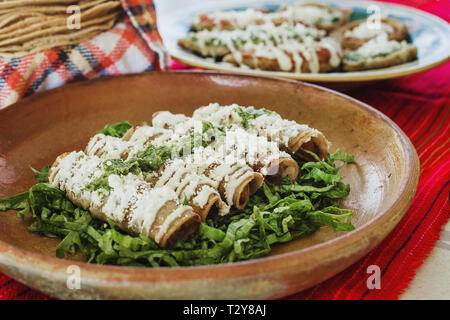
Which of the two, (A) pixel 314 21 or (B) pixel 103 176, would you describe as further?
(A) pixel 314 21

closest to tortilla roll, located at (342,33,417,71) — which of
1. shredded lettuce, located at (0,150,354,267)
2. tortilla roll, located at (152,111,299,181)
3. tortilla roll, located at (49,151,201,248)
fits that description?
shredded lettuce, located at (0,150,354,267)

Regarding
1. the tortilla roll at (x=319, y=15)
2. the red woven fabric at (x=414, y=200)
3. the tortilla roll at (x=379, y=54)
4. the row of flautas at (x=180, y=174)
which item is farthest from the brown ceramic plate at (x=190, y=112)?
the tortilla roll at (x=319, y=15)

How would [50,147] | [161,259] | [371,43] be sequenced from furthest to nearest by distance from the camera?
[371,43] → [50,147] → [161,259]
